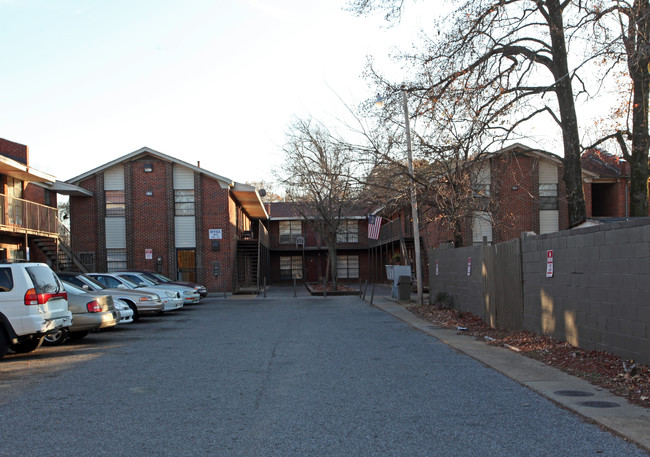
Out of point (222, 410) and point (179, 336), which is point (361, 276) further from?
point (222, 410)

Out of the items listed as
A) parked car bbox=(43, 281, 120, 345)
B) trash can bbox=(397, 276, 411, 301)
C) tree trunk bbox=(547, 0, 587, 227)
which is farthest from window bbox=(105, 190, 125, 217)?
tree trunk bbox=(547, 0, 587, 227)

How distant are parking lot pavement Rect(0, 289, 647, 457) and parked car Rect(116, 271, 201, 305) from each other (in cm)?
995

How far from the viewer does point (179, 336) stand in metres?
14.8

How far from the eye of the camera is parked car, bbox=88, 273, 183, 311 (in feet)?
65.6

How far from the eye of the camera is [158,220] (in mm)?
34875

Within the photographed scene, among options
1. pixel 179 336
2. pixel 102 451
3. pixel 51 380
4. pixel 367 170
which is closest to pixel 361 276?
pixel 367 170

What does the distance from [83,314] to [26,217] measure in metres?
14.6

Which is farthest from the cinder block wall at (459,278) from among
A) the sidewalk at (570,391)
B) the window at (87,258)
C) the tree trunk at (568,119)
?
the window at (87,258)

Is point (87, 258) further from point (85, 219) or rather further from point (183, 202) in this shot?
point (183, 202)

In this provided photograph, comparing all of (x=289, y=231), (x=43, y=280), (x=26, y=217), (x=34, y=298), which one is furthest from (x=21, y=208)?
(x=289, y=231)

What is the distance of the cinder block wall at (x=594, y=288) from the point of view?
8.50 m

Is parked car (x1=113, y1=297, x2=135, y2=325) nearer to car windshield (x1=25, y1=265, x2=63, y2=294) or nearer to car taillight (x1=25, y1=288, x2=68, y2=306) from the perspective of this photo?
car windshield (x1=25, y1=265, x2=63, y2=294)

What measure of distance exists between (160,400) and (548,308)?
24.7 feet

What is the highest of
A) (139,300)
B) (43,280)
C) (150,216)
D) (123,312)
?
(150,216)
